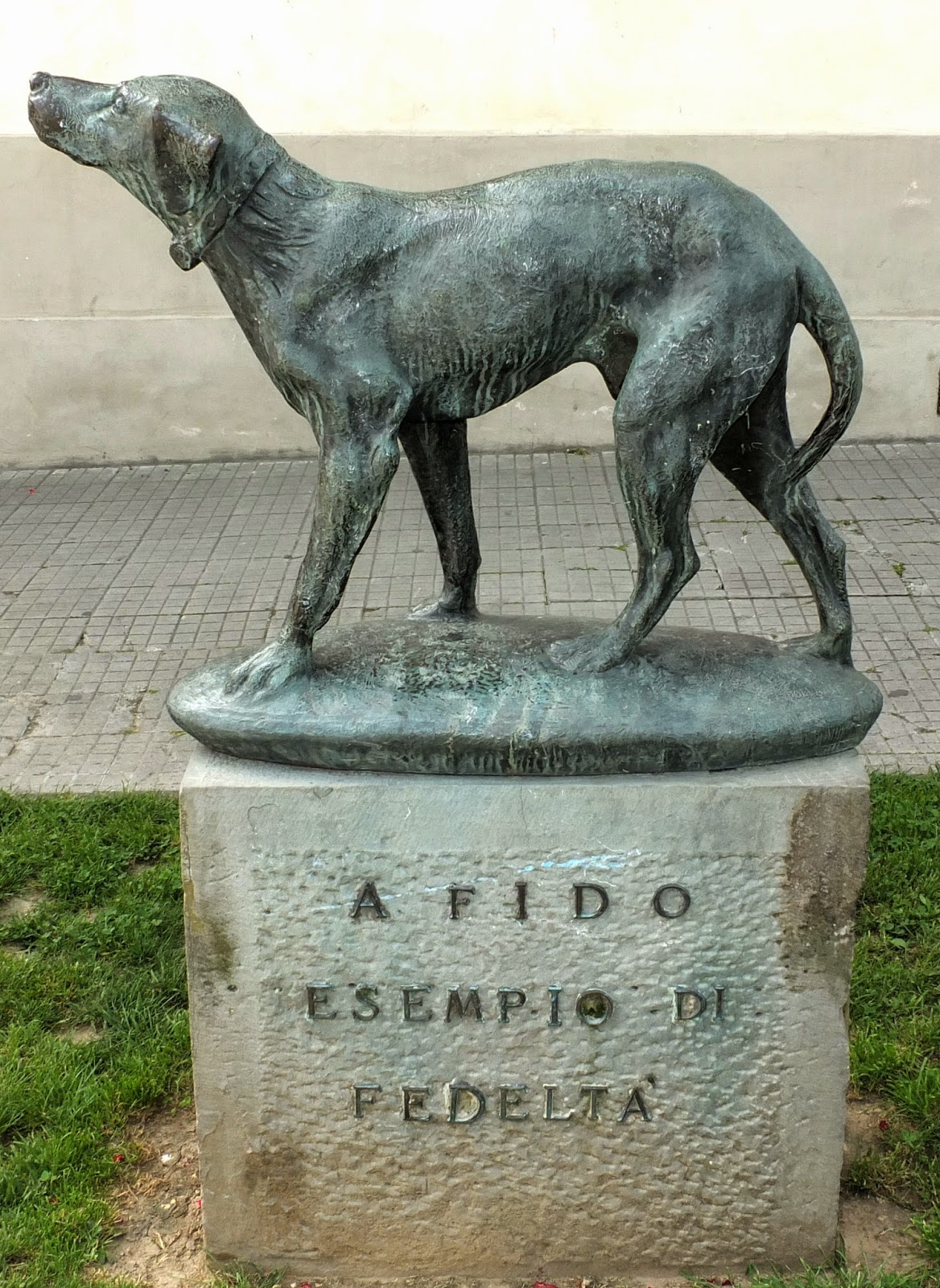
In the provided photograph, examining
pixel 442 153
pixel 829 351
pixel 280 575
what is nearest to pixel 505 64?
pixel 442 153

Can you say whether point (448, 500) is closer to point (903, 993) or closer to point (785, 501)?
point (785, 501)

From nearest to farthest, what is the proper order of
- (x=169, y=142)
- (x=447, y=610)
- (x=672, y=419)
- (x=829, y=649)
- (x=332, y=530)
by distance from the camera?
1. (x=169, y=142)
2. (x=672, y=419)
3. (x=332, y=530)
4. (x=829, y=649)
5. (x=447, y=610)

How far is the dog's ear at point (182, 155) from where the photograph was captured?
250cm

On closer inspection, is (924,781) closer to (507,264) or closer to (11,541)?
(507,264)

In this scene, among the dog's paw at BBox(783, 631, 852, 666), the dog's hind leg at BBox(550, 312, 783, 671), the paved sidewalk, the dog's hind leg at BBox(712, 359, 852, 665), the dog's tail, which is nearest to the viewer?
the dog's hind leg at BBox(550, 312, 783, 671)

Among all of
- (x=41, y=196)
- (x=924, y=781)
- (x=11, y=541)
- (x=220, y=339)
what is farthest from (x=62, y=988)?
(x=41, y=196)

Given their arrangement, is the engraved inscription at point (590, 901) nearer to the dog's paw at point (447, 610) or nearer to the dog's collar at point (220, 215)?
the dog's paw at point (447, 610)

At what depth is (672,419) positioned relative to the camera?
263 centimetres

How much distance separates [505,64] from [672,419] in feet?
18.0

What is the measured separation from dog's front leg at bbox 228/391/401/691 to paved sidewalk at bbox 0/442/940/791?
235 cm

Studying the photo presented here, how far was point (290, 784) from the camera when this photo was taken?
275 cm

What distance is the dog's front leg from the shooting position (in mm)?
2701

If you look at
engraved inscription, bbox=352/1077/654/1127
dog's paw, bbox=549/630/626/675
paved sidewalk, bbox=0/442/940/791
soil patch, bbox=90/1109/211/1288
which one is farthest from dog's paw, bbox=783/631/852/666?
paved sidewalk, bbox=0/442/940/791

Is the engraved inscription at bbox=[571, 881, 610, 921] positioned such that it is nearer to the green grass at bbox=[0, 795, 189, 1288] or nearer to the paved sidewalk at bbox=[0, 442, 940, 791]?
the green grass at bbox=[0, 795, 189, 1288]
